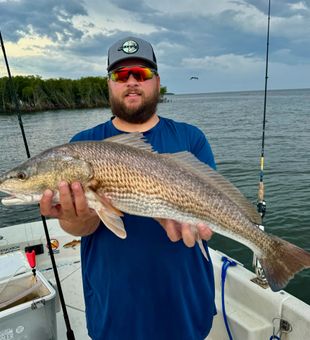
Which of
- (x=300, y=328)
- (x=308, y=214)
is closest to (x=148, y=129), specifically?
(x=300, y=328)

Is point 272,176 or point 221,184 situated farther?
point 272,176

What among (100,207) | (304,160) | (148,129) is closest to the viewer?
(100,207)

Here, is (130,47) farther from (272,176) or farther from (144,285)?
(272,176)

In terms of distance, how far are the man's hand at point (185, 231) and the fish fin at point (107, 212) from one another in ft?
1.05

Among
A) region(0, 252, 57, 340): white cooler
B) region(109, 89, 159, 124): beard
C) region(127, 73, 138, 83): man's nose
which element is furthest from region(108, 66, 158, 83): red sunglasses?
region(0, 252, 57, 340): white cooler

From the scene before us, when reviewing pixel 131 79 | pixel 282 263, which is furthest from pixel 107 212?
pixel 282 263

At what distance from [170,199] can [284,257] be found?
2.99 ft

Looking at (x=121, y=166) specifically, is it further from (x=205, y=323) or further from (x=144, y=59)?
(x=205, y=323)

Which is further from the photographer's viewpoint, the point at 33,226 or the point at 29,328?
the point at 33,226

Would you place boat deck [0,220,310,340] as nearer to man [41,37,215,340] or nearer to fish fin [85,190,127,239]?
man [41,37,215,340]

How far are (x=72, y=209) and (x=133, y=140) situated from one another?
656 millimetres

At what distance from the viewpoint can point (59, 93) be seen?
95750mm

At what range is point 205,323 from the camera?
2795 mm

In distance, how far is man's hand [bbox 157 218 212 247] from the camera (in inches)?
97.0
